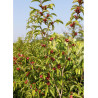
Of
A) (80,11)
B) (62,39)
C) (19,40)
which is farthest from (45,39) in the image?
(19,40)

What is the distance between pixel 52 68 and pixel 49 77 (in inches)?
5.4

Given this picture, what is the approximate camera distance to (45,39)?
2.02m

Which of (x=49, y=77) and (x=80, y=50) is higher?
(x=80, y=50)
